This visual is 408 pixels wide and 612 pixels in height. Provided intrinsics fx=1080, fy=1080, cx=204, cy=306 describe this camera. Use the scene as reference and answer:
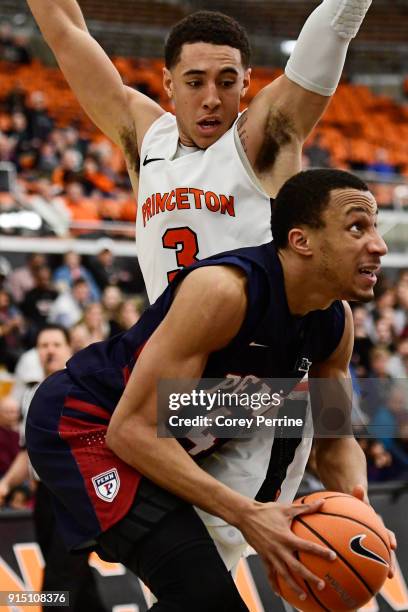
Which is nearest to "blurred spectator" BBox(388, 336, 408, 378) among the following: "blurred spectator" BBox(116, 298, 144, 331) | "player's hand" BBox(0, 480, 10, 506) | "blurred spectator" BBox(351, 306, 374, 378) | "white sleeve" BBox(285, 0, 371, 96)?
"blurred spectator" BBox(351, 306, 374, 378)

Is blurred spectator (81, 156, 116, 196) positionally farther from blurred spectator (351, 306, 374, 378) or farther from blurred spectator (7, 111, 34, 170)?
blurred spectator (351, 306, 374, 378)

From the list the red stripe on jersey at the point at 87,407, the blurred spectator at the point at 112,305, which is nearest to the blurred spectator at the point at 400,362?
the blurred spectator at the point at 112,305

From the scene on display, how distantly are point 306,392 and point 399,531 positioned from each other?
294 cm

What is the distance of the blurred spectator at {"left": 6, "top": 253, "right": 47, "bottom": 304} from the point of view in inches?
421

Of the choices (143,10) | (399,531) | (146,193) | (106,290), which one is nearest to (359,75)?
(143,10)

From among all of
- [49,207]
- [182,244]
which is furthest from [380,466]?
[49,207]

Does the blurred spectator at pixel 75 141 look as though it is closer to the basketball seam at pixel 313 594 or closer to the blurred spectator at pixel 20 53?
the blurred spectator at pixel 20 53

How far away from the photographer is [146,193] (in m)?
4.35

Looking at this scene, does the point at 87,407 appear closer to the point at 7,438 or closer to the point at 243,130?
the point at 243,130

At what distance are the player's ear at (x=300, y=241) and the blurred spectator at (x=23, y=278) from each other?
7.30m

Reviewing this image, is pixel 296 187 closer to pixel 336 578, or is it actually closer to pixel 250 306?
pixel 250 306

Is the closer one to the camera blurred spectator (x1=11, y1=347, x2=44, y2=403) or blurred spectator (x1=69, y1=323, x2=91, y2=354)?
blurred spectator (x1=69, y1=323, x2=91, y2=354)

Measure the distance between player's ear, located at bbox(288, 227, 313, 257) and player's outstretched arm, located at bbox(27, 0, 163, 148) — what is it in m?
1.27

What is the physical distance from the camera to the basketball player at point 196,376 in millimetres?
3283
